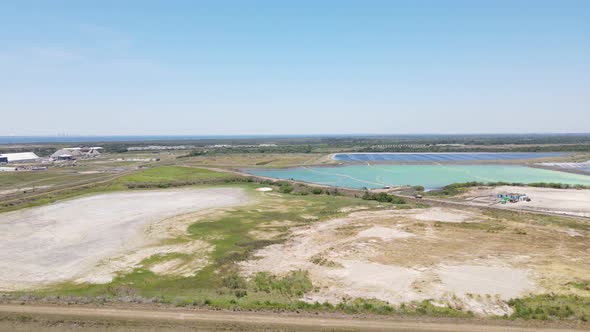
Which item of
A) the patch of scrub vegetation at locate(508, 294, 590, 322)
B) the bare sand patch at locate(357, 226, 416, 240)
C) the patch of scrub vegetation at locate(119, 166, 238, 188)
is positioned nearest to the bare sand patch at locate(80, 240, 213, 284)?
the bare sand patch at locate(357, 226, 416, 240)

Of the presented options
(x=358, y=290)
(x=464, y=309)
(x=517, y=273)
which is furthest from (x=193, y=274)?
(x=517, y=273)

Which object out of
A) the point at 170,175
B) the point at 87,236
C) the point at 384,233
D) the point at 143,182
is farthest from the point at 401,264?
the point at 170,175

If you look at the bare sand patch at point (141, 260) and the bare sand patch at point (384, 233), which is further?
the bare sand patch at point (384, 233)

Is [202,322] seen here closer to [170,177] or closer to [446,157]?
[170,177]

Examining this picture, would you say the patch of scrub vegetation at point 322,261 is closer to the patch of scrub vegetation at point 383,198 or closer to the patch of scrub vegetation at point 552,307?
the patch of scrub vegetation at point 552,307

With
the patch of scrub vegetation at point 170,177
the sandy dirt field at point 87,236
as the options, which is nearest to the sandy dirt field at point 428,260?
the sandy dirt field at point 87,236

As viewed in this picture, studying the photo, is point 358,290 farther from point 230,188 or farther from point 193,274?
point 230,188

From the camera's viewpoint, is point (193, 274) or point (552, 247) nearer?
point (193, 274)
